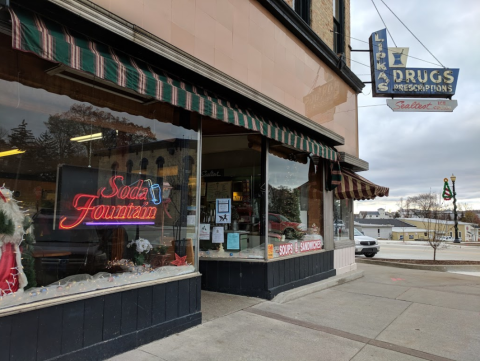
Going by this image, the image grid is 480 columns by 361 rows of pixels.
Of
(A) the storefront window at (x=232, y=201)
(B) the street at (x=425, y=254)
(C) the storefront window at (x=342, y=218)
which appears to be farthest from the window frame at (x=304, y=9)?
(B) the street at (x=425, y=254)

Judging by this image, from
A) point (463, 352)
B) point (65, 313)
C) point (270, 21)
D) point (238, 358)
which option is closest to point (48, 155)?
point (65, 313)

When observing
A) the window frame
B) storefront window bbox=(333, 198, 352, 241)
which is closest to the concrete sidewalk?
storefront window bbox=(333, 198, 352, 241)

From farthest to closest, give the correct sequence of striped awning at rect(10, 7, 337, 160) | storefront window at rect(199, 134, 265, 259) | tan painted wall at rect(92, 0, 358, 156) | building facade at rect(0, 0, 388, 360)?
storefront window at rect(199, 134, 265, 259) → tan painted wall at rect(92, 0, 358, 156) → building facade at rect(0, 0, 388, 360) → striped awning at rect(10, 7, 337, 160)

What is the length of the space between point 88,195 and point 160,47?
2.03m

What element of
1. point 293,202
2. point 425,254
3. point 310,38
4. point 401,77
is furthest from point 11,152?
point 425,254

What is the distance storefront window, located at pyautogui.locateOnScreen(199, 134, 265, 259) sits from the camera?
6980mm

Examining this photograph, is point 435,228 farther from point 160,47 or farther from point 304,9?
point 160,47

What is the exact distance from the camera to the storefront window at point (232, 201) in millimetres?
6980

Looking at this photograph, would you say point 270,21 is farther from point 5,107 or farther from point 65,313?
point 65,313

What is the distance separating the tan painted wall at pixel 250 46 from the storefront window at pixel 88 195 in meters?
1.12

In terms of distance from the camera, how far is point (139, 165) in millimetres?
4941

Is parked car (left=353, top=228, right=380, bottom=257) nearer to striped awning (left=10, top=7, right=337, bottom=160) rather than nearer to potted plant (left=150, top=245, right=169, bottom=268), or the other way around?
striped awning (left=10, top=7, right=337, bottom=160)

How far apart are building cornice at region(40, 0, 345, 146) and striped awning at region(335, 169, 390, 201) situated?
3.13 metres

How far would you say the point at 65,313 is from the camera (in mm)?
3514
